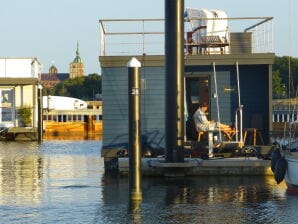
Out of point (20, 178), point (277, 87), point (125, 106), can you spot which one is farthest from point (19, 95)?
point (277, 87)

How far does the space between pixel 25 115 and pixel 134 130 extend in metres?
34.7

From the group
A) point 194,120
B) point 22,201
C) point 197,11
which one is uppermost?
point 197,11

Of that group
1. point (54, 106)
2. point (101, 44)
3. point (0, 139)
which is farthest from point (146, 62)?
point (54, 106)

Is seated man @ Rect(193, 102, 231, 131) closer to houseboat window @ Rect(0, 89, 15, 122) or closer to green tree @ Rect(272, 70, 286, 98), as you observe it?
houseboat window @ Rect(0, 89, 15, 122)

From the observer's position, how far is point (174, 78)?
1906 cm

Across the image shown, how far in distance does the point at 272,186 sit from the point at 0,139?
31919 millimetres

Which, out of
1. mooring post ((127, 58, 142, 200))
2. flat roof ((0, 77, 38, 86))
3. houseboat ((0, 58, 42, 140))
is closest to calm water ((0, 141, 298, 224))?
mooring post ((127, 58, 142, 200))

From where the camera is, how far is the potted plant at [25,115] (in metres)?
49.1

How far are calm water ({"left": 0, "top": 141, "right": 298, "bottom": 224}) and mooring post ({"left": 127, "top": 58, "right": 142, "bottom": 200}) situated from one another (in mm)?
537

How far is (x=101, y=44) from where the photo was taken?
74.9 ft

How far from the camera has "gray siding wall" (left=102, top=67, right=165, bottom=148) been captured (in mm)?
22539

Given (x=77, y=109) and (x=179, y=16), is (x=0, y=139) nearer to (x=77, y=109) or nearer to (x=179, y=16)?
(x=77, y=109)

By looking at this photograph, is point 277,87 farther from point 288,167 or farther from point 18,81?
point 288,167

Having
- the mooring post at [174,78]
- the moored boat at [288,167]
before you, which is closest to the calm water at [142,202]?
the moored boat at [288,167]
